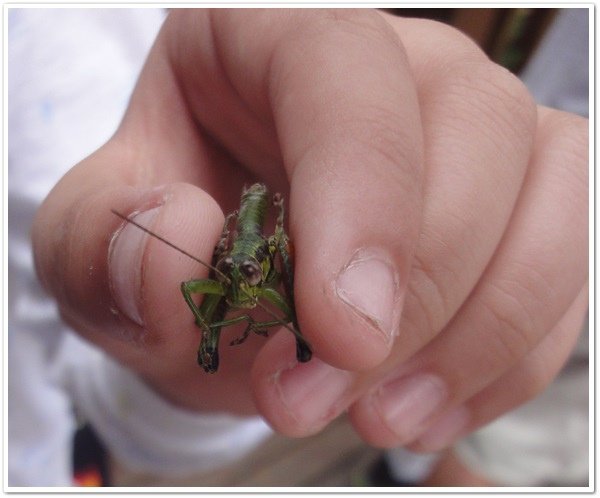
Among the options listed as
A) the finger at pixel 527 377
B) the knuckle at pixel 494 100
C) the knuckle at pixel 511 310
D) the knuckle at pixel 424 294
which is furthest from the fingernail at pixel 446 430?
the knuckle at pixel 494 100

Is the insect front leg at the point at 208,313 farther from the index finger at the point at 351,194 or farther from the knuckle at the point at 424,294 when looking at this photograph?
the knuckle at the point at 424,294

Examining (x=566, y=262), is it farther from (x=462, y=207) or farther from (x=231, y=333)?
(x=231, y=333)

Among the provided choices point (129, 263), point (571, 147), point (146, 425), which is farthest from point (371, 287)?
point (146, 425)

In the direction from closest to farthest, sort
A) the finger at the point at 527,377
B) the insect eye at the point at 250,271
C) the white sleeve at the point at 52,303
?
the insect eye at the point at 250,271, the finger at the point at 527,377, the white sleeve at the point at 52,303

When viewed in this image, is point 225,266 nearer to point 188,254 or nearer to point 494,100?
point 188,254

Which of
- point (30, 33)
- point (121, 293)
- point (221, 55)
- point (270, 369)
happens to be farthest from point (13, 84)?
point (270, 369)

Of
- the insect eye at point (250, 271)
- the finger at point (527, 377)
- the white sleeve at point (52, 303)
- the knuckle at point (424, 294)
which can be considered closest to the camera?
the insect eye at point (250, 271)

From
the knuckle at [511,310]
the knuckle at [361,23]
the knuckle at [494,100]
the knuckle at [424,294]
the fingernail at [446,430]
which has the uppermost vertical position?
the knuckle at [361,23]

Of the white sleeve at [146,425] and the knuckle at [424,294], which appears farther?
the white sleeve at [146,425]
